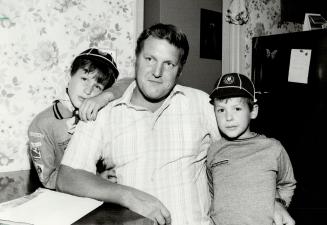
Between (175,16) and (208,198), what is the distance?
101 inches

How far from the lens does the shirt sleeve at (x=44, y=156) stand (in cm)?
149

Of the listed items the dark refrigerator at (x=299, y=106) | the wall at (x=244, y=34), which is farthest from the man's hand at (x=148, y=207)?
the wall at (x=244, y=34)

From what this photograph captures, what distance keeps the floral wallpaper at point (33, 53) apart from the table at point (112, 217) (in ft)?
3.10

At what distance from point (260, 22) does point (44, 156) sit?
7.85 feet

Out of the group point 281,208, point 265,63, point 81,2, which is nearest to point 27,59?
point 81,2

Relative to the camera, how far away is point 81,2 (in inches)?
75.3

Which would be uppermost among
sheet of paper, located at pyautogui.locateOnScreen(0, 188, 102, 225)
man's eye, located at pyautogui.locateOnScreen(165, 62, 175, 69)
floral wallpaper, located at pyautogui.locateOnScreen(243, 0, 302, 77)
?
floral wallpaper, located at pyautogui.locateOnScreen(243, 0, 302, 77)

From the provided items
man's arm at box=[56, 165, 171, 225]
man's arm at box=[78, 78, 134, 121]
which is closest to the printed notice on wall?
man's arm at box=[78, 78, 134, 121]

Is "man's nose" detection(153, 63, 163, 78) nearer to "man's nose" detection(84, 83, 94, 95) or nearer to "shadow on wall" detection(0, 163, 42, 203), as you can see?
"man's nose" detection(84, 83, 94, 95)

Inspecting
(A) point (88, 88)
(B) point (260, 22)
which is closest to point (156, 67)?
(A) point (88, 88)

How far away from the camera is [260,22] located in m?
3.11

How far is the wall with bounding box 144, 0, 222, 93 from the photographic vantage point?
11.5ft

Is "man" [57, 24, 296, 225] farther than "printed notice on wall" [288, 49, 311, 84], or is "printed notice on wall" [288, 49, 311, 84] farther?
"printed notice on wall" [288, 49, 311, 84]

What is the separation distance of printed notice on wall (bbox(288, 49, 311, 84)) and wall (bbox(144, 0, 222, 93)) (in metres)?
1.26
